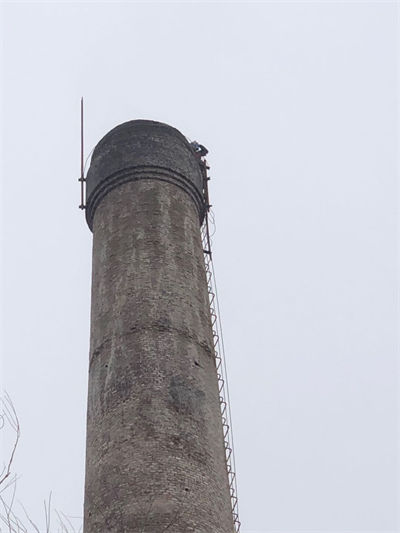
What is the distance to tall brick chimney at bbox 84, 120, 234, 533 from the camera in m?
10.9

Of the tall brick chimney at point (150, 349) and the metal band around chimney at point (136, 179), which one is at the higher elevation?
the metal band around chimney at point (136, 179)

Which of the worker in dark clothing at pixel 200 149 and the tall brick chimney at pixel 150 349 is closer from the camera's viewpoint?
the tall brick chimney at pixel 150 349

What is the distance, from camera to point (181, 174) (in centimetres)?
1433

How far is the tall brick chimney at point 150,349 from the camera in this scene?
10.9m

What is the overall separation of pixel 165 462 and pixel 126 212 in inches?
169

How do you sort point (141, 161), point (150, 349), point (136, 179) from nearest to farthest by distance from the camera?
point (150, 349) < point (136, 179) < point (141, 161)

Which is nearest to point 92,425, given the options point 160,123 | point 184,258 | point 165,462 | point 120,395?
point 120,395

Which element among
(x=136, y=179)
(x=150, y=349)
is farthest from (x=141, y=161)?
(x=150, y=349)

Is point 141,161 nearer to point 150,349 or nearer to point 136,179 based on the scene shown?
point 136,179

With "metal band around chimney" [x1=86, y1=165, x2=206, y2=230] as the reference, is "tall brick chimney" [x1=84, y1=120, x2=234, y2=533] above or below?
below

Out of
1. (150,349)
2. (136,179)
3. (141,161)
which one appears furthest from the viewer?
(141,161)

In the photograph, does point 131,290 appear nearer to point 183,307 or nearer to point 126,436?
point 183,307

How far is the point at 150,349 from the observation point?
12.0 meters

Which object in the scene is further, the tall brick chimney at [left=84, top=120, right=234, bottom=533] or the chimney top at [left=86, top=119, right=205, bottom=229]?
the chimney top at [left=86, top=119, right=205, bottom=229]
